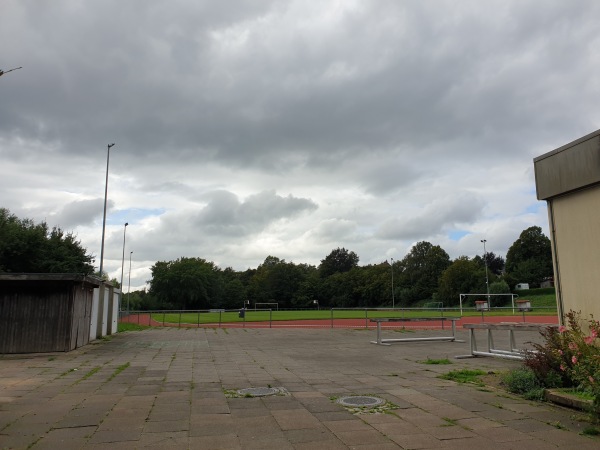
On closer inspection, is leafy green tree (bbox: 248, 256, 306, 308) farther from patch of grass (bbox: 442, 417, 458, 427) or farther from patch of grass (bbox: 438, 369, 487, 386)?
patch of grass (bbox: 442, 417, 458, 427)

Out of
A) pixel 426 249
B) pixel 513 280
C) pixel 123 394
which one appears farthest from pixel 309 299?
pixel 123 394

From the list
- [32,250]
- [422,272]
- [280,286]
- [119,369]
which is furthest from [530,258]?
[119,369]

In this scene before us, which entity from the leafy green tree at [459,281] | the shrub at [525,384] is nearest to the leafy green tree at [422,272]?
the leafy green tree at [459,281]

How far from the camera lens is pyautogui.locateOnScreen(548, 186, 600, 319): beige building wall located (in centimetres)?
652

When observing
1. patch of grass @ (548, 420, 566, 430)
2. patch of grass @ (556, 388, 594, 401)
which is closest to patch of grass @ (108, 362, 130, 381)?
patch of grass @ (548, 420, 566, 430)

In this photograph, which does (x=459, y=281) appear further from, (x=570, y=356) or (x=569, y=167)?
(x=570, y=356)

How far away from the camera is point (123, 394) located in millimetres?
7191

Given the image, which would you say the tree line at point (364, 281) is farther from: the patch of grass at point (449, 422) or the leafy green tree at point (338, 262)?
the patch of grass at point (449, 422)

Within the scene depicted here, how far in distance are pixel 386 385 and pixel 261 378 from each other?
2.40 metres

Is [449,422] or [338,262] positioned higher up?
[338,262]

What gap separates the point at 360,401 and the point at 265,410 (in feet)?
4.57

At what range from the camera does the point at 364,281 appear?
108812mm

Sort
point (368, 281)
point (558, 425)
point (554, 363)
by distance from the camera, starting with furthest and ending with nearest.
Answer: point (368, 281)
point (554, 363)
point (558, 425)

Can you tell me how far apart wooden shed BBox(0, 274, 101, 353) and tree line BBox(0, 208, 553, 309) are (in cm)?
6074
